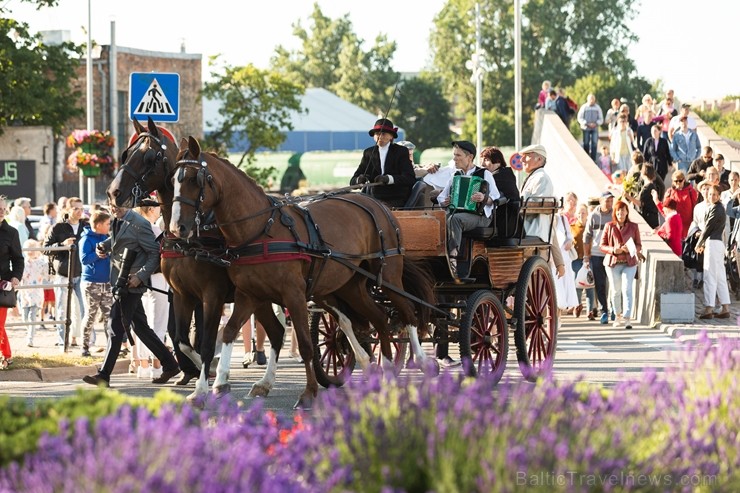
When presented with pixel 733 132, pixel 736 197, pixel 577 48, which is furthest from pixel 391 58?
pixel 736 197

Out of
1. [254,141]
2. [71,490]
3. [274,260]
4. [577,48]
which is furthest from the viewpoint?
[577,48]

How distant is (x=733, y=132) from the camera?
71.1 meters

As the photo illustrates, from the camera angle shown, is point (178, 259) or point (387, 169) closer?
point (178, 259)

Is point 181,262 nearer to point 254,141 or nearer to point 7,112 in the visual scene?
point 7,112

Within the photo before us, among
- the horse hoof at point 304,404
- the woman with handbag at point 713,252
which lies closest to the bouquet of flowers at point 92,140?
the woman with handbag at point 713,252

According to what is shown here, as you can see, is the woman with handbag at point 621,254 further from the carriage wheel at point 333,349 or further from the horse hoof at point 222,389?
the horse hoof at point 222,389

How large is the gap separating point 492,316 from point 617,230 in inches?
317

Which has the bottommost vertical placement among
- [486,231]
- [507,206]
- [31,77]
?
[486,231]

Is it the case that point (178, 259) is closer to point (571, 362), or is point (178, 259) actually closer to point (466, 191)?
point (466, 191)

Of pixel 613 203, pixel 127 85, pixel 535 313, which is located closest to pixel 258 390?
pixel 535 313

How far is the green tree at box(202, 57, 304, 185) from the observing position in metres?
59.5

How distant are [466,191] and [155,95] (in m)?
4.67

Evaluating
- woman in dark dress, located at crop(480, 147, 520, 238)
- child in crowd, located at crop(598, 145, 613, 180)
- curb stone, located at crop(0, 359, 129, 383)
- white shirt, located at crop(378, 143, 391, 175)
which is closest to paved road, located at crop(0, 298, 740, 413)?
curb stone, located at crop(0, 359, 129, 383)

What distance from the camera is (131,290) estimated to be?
13.9m
